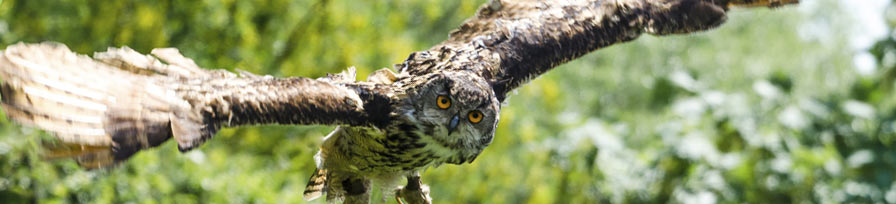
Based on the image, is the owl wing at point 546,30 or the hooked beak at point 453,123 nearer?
the hooked beak at point 453,123

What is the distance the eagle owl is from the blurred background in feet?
8.19

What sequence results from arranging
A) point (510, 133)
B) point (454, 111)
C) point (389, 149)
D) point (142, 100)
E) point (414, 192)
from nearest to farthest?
point (142, 100) → point (454, 111) → point (389, 149) → point (414, 192) → point (510, 133)

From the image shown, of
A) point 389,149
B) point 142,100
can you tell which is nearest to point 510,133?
point 389,149

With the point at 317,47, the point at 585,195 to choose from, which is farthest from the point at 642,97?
the point at 317,47

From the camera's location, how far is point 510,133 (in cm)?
912

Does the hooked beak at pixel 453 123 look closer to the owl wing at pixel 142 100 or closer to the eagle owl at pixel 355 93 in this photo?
the eagle owl at pixel 355 93

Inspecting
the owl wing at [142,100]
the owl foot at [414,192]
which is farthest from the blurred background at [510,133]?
the owl wing at [142,100]

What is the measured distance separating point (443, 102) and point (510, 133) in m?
5.65

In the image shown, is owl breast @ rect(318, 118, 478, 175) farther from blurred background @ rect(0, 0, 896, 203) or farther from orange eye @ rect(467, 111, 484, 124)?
blurred background @ rect(0, 0, 896, 203)

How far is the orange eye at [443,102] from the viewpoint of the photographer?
3486 millimetres

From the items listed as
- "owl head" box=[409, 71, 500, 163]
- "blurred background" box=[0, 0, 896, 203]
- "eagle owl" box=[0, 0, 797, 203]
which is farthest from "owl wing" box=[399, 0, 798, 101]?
"blurred background" box=[0, 0, 896, 203]

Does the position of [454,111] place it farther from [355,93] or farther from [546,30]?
[546,30]

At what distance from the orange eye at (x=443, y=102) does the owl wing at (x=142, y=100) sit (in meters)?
0.17

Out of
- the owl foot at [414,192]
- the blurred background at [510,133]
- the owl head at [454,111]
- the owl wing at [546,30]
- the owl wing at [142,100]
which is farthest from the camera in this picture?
the blurred background at [510,133]
